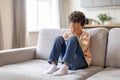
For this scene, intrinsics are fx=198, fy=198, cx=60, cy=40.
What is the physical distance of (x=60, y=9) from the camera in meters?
4.87

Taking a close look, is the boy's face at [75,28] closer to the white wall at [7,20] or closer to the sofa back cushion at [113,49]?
the sofa back cushion at [113,49]

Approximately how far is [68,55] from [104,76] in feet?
1.23

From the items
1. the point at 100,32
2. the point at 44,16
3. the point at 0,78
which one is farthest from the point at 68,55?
the point at 44,16

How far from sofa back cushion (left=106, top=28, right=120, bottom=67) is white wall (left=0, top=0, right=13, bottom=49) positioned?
193cm

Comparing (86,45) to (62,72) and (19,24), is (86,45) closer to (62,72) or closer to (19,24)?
(62,72)

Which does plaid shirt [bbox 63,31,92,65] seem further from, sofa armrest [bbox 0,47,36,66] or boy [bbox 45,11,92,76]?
sofa armrest [bbox 0,47,36,66]

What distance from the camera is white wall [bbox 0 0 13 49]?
3.35 m

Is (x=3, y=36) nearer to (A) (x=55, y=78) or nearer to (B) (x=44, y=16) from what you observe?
(B) (x=44, y=16)

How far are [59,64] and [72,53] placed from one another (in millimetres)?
408

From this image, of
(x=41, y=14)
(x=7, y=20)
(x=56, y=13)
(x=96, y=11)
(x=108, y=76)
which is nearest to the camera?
(x=108, y=76)

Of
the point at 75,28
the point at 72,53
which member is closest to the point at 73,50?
the point at 72,53

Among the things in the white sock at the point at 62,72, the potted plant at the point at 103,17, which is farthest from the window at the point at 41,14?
the white sock at the point at 62,72

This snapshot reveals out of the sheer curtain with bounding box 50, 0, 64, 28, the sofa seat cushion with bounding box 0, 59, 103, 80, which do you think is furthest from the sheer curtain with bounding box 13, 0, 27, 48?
the sofa seat cushion with bounding box 0, 59, 103, 80

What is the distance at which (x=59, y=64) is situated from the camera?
2215mm
